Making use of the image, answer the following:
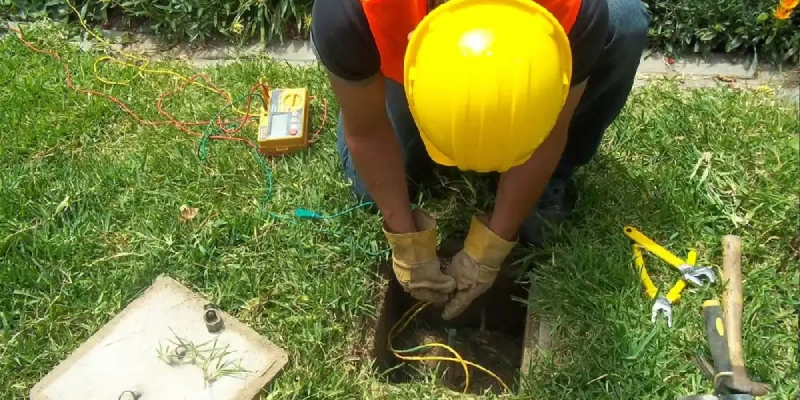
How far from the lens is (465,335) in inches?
101

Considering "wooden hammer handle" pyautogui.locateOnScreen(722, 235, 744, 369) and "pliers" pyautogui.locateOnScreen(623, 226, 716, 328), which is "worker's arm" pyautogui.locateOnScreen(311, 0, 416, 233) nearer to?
"pliers" pyautogui.locateOnScreen(623, 226, 716, 328)

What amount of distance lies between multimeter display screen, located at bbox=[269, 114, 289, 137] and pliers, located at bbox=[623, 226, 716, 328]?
128cm

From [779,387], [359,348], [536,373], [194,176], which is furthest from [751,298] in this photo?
[194,176]

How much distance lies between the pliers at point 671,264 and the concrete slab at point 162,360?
1.12 metres

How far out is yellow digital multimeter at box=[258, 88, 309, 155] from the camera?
8.86ft

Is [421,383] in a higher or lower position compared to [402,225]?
lower

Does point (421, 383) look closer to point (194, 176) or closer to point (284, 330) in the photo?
point (284, 330)

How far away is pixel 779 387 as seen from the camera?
6.55ft

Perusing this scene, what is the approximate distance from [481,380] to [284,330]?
0.69 meters

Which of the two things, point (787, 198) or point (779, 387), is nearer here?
point (779, 387)

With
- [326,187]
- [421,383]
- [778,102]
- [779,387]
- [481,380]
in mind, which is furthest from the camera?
[778,102]

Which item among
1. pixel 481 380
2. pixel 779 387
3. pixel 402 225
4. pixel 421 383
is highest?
pixel 402 225

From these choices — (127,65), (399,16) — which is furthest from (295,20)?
(399,16)

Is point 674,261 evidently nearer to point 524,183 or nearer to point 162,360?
point 524,183
